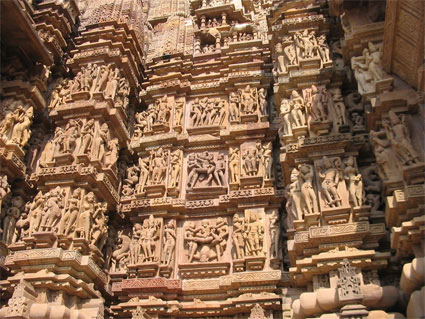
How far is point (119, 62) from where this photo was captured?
10.9 meters

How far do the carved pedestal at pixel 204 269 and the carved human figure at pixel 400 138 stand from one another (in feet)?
11.8

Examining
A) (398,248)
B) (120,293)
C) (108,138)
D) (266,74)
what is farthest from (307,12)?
(120,293)

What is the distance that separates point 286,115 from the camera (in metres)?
8.74

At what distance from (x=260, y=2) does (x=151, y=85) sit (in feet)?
14.4

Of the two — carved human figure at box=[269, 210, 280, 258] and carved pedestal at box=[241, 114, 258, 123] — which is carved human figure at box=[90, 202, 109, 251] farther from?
carved pedestal at box=[241, 114, 258, 123]

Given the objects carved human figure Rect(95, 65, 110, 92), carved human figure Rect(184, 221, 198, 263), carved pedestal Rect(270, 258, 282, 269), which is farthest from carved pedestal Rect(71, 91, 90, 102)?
carved pedestal Rect(270, 258, 282, 269)

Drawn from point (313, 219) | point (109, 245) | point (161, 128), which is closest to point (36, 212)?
point (109, 245)

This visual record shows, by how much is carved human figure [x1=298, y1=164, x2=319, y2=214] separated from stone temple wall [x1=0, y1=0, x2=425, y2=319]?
25 mm

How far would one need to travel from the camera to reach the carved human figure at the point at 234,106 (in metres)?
10.00

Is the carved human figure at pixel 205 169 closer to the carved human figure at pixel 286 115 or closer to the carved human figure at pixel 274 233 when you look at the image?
the carved human figure at pixel 274 233

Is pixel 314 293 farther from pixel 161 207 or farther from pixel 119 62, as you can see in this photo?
pixel 119 62

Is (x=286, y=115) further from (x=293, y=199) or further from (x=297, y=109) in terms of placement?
(x=293, y=199)

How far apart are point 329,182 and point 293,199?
0.68 m

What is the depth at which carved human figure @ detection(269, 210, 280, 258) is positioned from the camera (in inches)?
316
